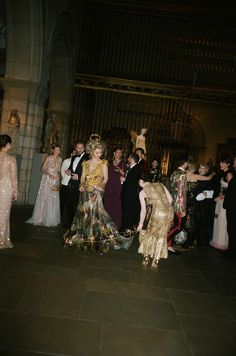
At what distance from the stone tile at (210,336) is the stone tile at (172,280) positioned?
33.9 inches

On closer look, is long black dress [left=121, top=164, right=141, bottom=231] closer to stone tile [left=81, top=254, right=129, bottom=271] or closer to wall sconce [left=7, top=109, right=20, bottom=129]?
stone tile [left=81, top=254, right=129, bottom=271]

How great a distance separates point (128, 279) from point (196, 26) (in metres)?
12.2

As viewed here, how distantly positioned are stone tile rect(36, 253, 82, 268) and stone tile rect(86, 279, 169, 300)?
594 millimetres

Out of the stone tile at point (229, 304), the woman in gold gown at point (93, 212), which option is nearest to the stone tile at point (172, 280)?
the stone tile at point (229, 304)

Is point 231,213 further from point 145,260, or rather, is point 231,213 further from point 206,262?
point 145,260

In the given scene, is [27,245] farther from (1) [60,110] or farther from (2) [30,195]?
(1) [60,110]

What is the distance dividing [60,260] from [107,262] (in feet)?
2.17

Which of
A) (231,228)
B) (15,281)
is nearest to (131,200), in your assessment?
(231,228)

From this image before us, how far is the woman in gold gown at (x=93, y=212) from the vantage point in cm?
530

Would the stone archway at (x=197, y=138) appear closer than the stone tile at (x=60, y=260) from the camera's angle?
No

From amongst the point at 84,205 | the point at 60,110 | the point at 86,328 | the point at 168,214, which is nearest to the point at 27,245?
the point at 84,205

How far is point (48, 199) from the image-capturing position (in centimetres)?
693

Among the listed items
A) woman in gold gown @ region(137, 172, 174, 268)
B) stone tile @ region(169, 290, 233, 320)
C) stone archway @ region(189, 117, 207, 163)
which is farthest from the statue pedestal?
stone archway @ region(189, 117, 207, 163)

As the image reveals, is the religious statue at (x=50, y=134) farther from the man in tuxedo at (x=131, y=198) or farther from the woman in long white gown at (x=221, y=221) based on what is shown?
the woman in long white gown at (x=221, y=221)
